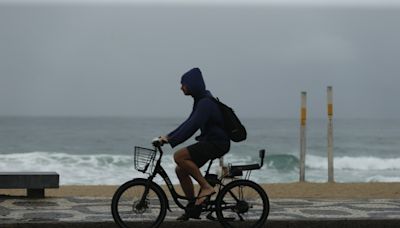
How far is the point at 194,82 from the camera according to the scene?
358 inches

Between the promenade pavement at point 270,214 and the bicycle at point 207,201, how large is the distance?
497mm

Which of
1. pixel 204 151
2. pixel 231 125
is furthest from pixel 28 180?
pixel 231 125

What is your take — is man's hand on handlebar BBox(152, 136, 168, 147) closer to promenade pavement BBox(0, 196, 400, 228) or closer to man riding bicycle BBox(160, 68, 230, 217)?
man riding bicycle BBox(160, 68, 230, 217)

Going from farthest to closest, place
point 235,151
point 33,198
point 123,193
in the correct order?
point 235,151
point 33,198
point 123,193

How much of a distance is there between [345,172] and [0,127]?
43.2m

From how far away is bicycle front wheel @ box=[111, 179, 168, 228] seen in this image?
29.6ft

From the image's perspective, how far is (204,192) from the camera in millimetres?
9102

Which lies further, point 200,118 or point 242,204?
point 242,204

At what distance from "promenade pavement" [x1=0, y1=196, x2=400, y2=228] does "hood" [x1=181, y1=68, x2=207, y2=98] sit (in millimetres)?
1674

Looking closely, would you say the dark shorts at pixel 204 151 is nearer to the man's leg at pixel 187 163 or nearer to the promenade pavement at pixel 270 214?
the man's leg at pixel 187 163

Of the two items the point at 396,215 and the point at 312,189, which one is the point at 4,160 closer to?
the point at 312,189

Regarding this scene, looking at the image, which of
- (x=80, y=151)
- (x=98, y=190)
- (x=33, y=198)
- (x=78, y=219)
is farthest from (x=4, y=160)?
(x=78, y=219)

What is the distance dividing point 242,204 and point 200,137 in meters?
0.91

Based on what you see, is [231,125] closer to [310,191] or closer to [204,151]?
[204,151]
